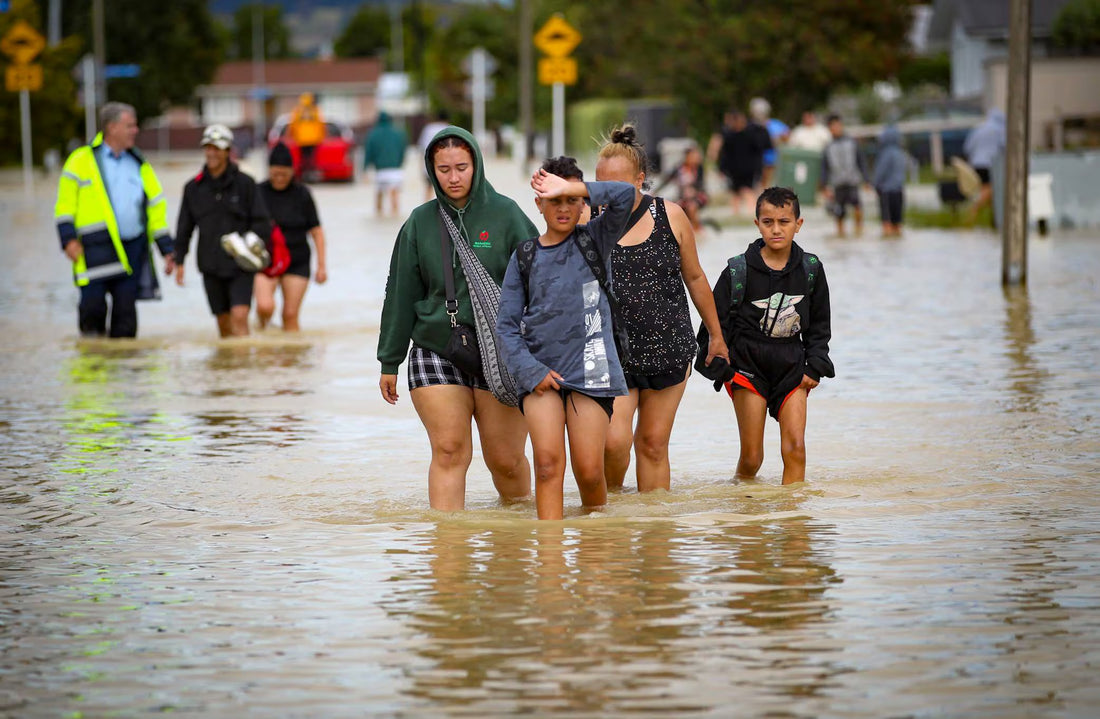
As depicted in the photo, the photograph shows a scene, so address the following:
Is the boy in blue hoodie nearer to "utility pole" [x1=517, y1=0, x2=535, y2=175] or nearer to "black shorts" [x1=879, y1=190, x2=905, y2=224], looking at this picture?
"black shorts" [x1=879, y1=190, x2=905, y2=224]

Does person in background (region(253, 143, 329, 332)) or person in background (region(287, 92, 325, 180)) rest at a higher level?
person in background (region(287, 92, 325, 180))

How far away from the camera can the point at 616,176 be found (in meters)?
7.77

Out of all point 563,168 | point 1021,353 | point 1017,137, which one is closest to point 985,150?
point 1017,137

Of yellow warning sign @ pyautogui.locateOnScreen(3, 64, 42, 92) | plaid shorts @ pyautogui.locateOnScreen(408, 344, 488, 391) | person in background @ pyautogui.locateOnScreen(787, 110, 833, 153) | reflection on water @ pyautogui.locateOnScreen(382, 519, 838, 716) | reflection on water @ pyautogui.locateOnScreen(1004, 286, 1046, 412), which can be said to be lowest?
reflection on water @ pyautogui.locateOnScreen(382, 519, 838, 716)

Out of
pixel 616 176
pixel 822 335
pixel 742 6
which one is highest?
pixel 742 6

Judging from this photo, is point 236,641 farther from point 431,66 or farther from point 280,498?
point 431,66

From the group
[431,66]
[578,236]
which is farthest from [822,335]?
[431,66]

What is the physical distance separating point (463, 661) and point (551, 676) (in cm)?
32

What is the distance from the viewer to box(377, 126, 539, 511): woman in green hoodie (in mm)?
7410

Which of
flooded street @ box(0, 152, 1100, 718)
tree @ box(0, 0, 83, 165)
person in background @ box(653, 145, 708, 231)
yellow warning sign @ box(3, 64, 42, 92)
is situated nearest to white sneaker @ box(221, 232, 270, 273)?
flooded street @ box(0, 152, 1100, 718)

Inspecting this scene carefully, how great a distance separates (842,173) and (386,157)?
795 cm

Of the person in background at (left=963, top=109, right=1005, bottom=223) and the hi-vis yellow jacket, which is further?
the person in background at (left=963, top=109, right=1005, bottom=223)

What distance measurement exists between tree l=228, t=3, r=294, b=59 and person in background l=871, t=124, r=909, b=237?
158 meters

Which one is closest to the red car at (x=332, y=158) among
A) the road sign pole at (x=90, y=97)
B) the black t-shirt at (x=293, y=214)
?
the road sign pole at (x=90, y=97)
